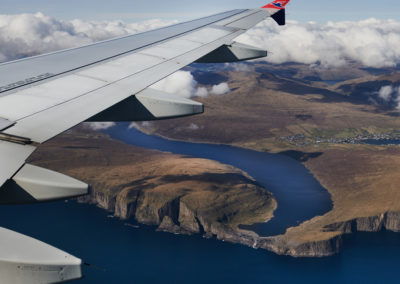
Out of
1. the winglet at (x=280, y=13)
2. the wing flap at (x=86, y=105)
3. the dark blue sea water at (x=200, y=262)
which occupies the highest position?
the winglet at (x=280, y=13)

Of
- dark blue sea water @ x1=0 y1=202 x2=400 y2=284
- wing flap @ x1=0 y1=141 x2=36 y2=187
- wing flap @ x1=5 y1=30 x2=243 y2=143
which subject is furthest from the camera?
dark blue sea water @ x1=0 y1=202 x2=400 y2=284

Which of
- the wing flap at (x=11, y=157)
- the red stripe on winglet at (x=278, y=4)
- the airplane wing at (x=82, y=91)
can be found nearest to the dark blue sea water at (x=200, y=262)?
the red stripe on winglet at (x=278, y=4)

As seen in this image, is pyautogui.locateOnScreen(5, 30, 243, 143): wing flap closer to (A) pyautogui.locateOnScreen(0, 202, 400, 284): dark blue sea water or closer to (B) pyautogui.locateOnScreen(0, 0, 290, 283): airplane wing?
(B) pyautogui.locateOnScreen(0, 0, 290, 283): airplane wing

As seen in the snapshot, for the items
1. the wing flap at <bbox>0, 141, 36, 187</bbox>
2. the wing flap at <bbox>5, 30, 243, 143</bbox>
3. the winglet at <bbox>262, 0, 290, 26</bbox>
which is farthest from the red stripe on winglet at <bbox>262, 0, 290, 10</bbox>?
the wing flap at <bbox>0, 141, 36, 187</bbox>

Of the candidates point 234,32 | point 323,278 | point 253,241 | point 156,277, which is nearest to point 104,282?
point 156,277

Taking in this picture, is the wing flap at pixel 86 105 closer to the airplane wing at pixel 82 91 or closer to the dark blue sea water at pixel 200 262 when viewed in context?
the airplane wing at pixel 82 91

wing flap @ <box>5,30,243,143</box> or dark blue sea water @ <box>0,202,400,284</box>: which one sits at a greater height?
wing flap @ <box>5,30,243,143</box>

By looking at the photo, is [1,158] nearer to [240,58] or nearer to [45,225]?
[240,58]

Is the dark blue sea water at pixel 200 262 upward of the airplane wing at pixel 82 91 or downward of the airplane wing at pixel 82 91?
downward
